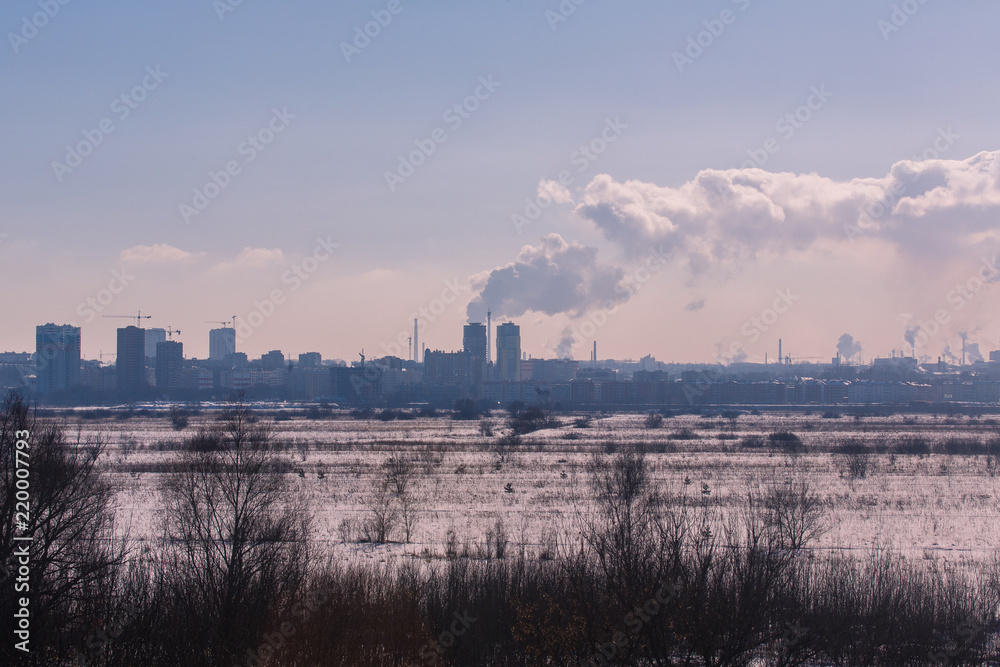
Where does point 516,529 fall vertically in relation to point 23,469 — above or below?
below

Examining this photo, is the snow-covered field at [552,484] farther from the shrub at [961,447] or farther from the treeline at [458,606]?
the treeline at [458,606]

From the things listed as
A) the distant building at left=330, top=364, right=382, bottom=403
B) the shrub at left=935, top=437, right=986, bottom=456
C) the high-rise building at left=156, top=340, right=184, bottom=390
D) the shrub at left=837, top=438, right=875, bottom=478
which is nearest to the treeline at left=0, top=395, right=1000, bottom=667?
the shrub at left=837, top=438, right=875, bottom=478

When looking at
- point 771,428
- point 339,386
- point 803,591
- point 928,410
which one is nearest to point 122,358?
point 339,386

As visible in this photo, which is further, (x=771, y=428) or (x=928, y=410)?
(x=928, y=410)

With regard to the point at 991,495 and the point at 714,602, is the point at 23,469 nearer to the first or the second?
the point at 714,602

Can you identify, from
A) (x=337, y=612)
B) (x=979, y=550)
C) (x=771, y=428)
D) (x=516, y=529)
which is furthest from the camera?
(x=771, y=428)

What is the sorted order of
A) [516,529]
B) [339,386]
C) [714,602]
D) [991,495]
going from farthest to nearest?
[339,386] < [991,495] < [516,529] < [714,602]
